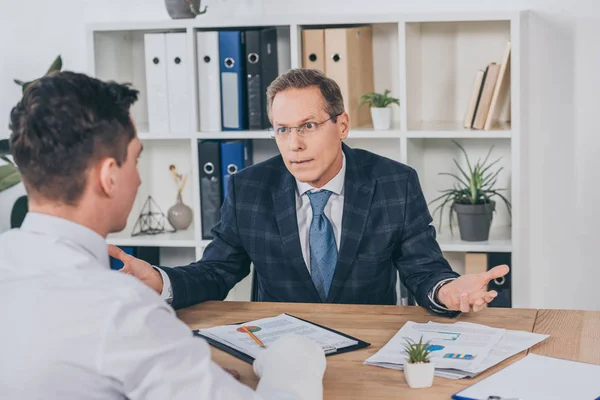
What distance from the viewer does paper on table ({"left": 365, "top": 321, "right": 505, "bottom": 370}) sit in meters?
1.59

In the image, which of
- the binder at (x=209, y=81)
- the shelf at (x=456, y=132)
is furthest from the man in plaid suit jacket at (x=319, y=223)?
the binder at (x=209, y=81)

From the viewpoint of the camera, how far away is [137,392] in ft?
3.48

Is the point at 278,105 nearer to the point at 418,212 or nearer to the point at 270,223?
the point at 270,223

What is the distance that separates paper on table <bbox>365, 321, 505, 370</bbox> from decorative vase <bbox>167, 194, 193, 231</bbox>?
177 centimetres

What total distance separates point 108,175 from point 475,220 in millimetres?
2108

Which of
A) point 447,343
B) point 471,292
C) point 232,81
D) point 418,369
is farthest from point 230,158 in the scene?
point 418,369

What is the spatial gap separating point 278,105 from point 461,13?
104 cm

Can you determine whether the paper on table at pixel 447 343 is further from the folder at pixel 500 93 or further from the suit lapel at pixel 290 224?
the folder at pixel 500 93

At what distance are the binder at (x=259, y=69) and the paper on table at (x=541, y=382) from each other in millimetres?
1843

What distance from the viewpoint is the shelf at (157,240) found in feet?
10.8

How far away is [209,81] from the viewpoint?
10.6ft

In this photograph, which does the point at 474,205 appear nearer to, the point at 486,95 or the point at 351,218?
the point at 486,95

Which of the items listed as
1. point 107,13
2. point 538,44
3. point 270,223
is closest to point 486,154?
point 538,44

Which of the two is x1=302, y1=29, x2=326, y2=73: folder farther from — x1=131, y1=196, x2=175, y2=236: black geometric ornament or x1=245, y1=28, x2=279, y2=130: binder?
x1=131, y1=196, x2=175, y2=236: black geometric ornament
